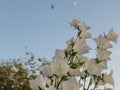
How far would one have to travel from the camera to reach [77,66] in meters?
2.26

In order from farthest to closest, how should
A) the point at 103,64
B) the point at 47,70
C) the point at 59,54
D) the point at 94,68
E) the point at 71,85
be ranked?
the point at 103,64 < the point at 94,68 < the point at 59,54 < the point at 47,70 < the point at 71,85

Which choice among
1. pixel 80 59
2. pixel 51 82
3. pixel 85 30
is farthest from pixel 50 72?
pixel 85 30

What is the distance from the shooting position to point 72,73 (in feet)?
6.70

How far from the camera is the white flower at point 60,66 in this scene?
1968mm

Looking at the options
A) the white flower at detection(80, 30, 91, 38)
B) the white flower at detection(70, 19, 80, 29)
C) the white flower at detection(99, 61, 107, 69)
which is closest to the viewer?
the white flower at detection(99, 61, 107, 69)

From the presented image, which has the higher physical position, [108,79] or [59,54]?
[59,54]

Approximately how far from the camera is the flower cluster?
78.2 inches

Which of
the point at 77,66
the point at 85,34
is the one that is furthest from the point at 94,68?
the point at 85,34

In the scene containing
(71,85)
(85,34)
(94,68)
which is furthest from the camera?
(85,34)

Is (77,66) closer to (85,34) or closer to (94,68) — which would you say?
(94,68)

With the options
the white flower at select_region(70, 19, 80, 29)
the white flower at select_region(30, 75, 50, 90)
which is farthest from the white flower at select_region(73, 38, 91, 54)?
the white flower at select_region(70, 19, 80, 29)

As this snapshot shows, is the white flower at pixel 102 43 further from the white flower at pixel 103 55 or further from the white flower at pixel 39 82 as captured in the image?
the white flower at pixel 39 82

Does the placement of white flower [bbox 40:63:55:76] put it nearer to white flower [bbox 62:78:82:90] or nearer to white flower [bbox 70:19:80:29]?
white flower [bbox 62:78:82:90]

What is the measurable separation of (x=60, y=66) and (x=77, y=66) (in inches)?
12.0
